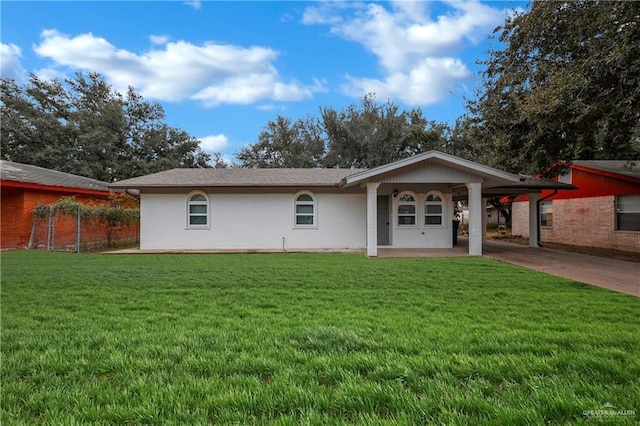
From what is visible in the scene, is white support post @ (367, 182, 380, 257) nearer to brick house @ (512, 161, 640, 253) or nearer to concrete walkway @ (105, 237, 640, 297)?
concrete walkway @ (105, 237, 640, 297)

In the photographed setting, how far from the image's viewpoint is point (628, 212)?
13891 millimetres

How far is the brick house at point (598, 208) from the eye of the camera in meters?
13.6

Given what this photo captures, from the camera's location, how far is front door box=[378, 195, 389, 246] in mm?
14383

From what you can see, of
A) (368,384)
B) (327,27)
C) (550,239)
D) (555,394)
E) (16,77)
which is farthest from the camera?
(16,77)

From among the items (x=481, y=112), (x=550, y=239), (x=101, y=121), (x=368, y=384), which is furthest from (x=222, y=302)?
(x=101, y=121)

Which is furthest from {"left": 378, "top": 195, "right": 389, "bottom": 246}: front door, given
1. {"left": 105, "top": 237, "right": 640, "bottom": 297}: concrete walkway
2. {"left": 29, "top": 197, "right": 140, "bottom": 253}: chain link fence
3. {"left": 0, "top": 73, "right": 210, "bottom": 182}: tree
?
{"left": 0, "top": 73, "right": 210, "bottom": 182}: tree

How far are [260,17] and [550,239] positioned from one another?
17199 mm

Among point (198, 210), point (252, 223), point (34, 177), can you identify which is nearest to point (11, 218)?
point (34, 177)

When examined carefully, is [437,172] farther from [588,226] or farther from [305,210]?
[588,226]

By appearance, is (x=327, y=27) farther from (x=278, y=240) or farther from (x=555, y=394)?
(x=555, y=394)

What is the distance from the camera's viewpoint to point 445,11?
464 inches

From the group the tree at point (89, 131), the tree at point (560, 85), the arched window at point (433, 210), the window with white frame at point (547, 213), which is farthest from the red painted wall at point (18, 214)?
the window with white frame at point (547, 213)

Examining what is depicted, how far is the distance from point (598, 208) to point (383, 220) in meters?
9.42

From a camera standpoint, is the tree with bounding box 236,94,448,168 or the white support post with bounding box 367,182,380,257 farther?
the tree with bounding box 236,94,448,168
